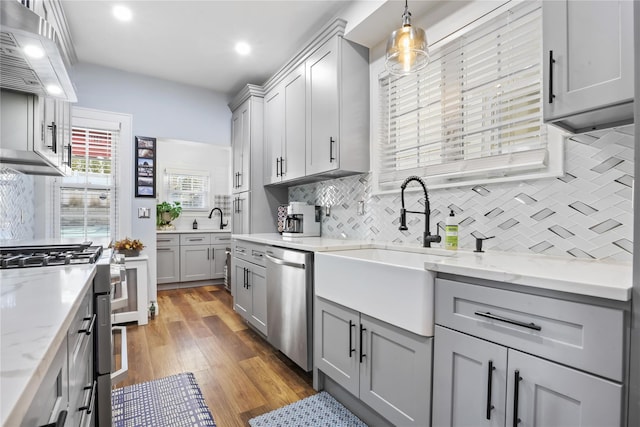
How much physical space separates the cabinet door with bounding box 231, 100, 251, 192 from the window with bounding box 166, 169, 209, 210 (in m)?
2.08

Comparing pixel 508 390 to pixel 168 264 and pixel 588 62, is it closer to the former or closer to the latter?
pixel 588 62

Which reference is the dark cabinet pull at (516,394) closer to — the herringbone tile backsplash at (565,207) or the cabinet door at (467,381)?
the cabinet door at (467,381)

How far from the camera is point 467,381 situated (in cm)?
123

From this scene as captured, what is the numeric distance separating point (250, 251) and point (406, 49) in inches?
88.7

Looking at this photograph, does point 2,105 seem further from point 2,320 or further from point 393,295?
point 393,295

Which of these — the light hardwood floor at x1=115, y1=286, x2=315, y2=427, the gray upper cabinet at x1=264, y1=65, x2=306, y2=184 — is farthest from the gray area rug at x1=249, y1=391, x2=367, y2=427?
the gray upper cabinet at x1=264, y1=65, x2=306, y2=184

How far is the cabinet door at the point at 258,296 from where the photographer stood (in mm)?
2842

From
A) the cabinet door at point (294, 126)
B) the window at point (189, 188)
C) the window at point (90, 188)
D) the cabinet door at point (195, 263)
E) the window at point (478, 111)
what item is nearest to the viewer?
the window at point (478, 111)

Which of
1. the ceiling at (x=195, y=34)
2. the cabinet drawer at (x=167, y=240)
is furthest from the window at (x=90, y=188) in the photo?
the cabinet drawer at (x=167, y=240)

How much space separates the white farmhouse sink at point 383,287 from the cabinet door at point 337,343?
0.08m

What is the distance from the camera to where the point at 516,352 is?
1.08 meters

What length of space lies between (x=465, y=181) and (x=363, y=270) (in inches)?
35.1

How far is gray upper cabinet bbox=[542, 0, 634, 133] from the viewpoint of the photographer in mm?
1108

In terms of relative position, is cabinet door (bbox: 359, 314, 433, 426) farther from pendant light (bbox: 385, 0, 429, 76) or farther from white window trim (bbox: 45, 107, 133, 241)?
white window trim (bbox: 45, 107, 133, 241)
